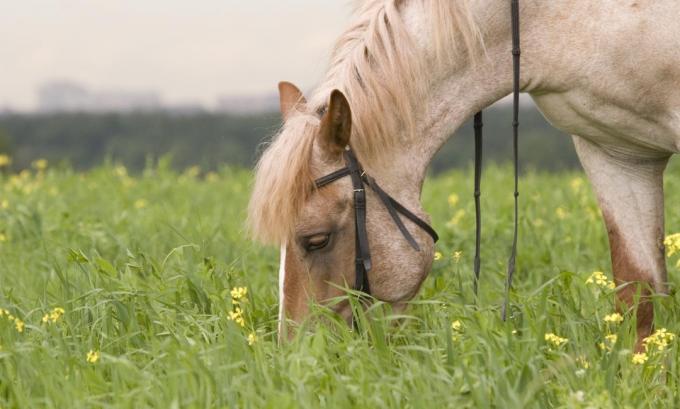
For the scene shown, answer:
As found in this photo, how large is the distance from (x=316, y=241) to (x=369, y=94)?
1.87ft

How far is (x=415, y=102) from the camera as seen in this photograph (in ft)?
11.9

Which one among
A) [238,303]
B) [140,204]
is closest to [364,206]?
[238,303]

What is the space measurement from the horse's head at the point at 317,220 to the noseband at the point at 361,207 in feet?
0.06

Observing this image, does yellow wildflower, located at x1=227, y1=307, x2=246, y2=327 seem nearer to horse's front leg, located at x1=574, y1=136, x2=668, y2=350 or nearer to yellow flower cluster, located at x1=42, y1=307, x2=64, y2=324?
yellow flower cluster, located at x1=42, y1=307, x2=64, y2=324

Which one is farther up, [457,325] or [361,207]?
[361,207]

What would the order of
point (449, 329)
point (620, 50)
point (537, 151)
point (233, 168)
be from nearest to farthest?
point (449, 329) → point (620, 50) → point (233, 168) → point (537, 151)

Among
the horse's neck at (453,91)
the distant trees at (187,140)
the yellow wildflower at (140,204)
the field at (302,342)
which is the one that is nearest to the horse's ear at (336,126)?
the horse's neck at (453,91)

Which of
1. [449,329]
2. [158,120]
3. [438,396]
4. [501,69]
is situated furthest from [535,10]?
[158,120]

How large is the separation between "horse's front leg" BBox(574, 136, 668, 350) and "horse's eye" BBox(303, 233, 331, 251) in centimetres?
134

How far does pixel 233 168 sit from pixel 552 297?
23.7 ft

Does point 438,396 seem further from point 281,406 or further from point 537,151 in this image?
point 537,151

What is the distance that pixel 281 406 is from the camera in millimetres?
2498

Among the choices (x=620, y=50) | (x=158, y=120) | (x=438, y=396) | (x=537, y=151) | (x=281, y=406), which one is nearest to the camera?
(x=281, y=406)

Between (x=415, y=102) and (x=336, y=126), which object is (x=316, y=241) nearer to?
(x=336, y=126)
